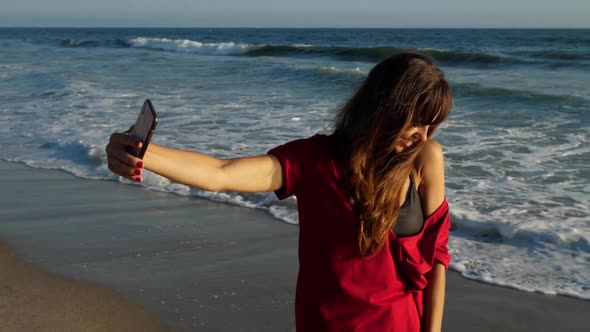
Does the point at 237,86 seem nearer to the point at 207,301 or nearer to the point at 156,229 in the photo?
the point at 156,229

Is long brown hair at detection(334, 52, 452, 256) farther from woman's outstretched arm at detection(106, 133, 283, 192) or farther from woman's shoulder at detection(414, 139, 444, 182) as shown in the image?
woman's outstretched arm at detection(106, 133, 283, 192)

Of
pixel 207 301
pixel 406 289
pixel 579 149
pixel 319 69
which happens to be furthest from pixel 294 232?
pixel 319 69

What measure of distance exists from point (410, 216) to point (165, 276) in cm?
306

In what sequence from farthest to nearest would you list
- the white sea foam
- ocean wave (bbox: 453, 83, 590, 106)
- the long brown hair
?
the white sea foam, ocean wave (bbox: 453, 83, 590, 106), the long brown hair

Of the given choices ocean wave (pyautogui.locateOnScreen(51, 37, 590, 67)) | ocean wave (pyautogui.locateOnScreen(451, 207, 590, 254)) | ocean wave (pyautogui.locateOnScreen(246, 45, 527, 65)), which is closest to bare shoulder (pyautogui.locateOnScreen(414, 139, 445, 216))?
ocean wave (pyautogui.locateOnScreen(451, 207, 590, 254))

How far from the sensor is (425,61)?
1.73 meters

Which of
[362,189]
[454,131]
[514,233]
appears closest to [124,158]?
[362,189]

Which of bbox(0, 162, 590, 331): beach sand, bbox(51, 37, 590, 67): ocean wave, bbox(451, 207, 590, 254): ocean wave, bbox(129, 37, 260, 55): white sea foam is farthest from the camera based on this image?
bbox(129, 37, 260, 55): white sea foam

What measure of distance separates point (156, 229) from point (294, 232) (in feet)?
3.54

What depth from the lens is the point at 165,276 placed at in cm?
455

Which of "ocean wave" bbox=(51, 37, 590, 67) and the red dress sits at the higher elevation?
the red dress

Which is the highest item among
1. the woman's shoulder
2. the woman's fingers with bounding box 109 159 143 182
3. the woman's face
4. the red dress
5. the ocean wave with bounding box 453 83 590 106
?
the woman's face

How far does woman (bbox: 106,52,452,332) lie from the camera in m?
1.68

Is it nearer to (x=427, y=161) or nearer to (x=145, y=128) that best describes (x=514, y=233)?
(x=427, y=161)
